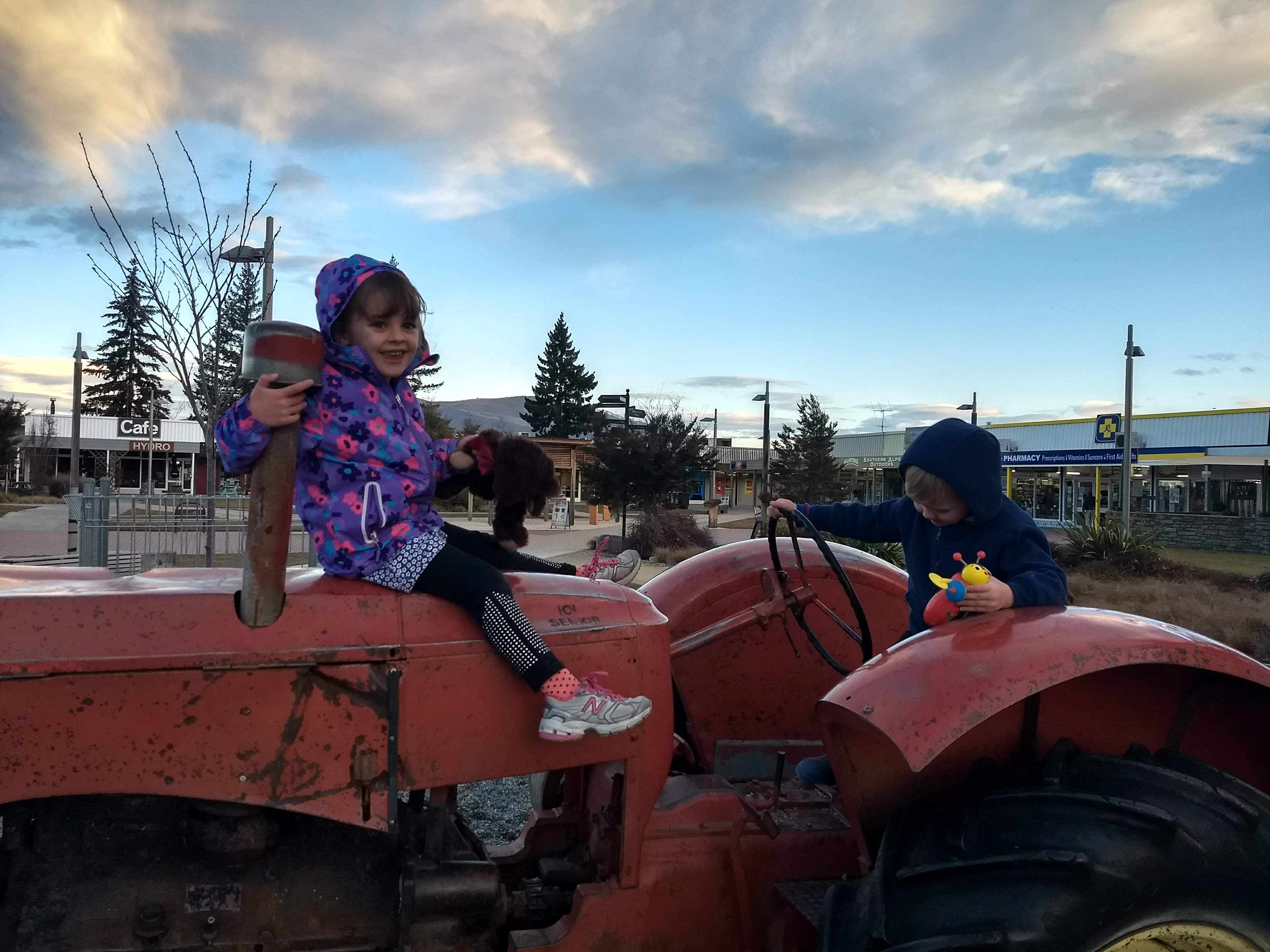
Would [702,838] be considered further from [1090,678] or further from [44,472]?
[44,472]

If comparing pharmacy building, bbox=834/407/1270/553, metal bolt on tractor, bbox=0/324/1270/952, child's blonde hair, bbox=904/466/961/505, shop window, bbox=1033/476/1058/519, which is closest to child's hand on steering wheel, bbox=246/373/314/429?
metal bolt on tractor, bbox=0/324/1270/952

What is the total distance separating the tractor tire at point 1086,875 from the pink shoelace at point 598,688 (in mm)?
621

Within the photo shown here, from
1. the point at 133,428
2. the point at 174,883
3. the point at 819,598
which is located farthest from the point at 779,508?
the point at 133,428

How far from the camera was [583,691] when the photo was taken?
1.84 m

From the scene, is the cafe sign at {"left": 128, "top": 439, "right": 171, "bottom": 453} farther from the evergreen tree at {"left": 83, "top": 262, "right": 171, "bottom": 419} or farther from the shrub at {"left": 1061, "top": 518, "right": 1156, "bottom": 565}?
the shrub at {"left": 1061, "top": 518, "right": 1156, "bottom": 565}

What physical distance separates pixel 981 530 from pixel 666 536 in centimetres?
1492

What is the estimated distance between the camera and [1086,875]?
5.47 ft

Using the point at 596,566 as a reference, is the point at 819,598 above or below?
below

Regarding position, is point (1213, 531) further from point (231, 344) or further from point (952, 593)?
point (952, 593)

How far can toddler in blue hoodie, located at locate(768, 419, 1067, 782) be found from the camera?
7.15ft

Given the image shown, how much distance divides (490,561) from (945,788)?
3.98 ft

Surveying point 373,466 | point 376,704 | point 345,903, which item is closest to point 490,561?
point 373,466

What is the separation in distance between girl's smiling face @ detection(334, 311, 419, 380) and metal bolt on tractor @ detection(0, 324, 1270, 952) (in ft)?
1.28

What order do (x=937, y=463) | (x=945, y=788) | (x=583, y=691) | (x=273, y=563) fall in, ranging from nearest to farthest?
(x=273, y=563) < (x=583, y=691) < (x=945, y=788) < (x=937, y=463)
